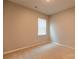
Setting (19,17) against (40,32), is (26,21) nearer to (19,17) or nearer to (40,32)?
(19,17)

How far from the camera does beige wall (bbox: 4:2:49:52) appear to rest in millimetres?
3506

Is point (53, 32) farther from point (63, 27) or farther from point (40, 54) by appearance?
point (40, 54)

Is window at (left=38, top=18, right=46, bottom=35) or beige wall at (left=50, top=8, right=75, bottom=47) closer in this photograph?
beige wall at (left=50, top=8, right=75, bottom=47)

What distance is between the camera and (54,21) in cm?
609

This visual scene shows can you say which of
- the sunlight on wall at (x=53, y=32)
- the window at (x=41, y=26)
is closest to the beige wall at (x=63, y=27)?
the sunlight on wall at (x=53, y=32)

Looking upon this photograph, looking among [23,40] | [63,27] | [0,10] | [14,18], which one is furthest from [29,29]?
[0,10]

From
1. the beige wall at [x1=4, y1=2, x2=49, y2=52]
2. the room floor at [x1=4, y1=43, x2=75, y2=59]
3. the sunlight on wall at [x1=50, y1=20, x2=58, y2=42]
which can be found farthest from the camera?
the sunlight on wall at [x1=50, y1=20, x2=58, y2=42]

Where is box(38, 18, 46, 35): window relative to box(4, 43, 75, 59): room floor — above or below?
above

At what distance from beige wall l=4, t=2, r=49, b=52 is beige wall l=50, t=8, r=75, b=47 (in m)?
1.49

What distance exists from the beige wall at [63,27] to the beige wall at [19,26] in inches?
58.6

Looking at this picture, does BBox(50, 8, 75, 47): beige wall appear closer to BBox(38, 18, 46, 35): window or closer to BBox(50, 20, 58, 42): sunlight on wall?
BBox(50, 20, 58, 42): sunlight on wall

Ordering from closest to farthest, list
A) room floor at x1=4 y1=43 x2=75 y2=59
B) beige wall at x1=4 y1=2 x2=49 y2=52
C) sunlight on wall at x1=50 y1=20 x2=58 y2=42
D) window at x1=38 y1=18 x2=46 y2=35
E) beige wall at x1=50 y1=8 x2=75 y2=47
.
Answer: room floor at x1=4 y1=43 x2=75 y2=59 → beige wall at x1=4 y1=2 x2=49 y2=52 → beige wall at x1=50 y1=8 x2=75 y2=47 → window at x1=38 y1=18 x2=46 y2=35 → sunlight on wall at x1=50 y1=20 x2=58 y2=42

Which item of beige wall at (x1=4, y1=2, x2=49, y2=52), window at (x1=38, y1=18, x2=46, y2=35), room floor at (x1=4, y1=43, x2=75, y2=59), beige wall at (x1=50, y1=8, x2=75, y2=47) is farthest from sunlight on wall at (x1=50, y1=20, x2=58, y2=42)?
room floor at (x1=4, y1=43, x2=75, y2=59)

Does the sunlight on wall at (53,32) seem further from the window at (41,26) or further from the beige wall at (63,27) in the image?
the window at (41,26)
